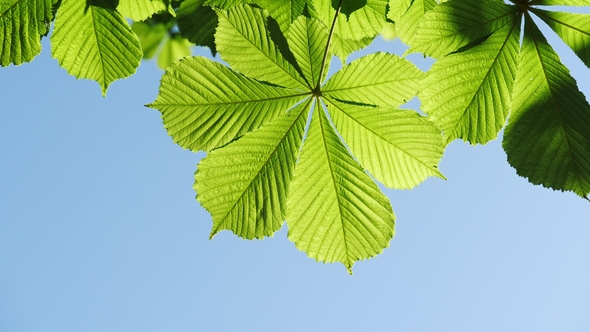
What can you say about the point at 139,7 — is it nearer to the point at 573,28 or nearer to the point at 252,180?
the point at 252,180

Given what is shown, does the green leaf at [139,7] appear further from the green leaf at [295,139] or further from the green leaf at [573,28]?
the green leaf at [573,28]

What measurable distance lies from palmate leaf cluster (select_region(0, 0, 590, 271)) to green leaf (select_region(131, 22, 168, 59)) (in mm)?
1537

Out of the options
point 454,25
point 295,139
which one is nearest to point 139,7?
point 295,139

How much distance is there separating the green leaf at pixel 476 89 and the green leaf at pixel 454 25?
0.04m

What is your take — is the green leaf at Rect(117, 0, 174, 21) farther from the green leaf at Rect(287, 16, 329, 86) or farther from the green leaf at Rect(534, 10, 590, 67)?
the green leaf at Rect(534, 10, 590, 67)

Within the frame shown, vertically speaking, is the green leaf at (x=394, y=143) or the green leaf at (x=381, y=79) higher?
the green leaf at (x=381, y=79)

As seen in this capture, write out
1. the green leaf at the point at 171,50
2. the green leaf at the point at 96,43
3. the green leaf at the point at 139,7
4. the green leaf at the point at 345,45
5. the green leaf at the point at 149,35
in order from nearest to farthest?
the green leaf at the point at 96,43, the green leaf at the point at 139,7, the green leaf at the point at 345,45, the green leaf at the point at 149,35, the green leaf at the point at 171,50

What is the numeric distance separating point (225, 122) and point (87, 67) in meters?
0.64

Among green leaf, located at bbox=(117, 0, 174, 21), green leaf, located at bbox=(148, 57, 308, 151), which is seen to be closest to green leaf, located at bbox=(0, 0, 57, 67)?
green leaf, located at bbox=(117, 0, 174, 21)

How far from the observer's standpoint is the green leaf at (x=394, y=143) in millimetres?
1539

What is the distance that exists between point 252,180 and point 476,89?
837mm

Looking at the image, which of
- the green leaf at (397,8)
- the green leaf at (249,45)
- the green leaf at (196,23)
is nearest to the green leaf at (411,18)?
the green leaf at (397,8)

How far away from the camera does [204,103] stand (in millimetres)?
1522

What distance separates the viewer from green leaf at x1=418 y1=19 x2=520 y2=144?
155cm
